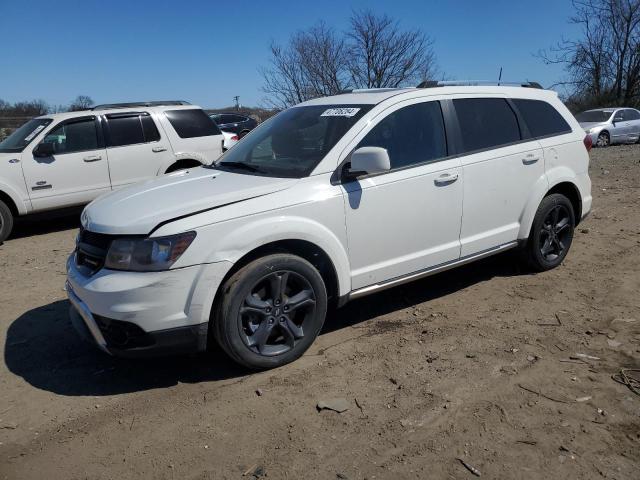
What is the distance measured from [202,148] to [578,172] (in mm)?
5690

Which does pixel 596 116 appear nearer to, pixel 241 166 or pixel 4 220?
pixel 241 166

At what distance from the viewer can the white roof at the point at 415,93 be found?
170 inches

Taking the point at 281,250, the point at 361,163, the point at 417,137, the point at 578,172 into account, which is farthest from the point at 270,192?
the point at 578,172

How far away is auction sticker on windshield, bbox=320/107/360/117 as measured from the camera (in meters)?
4.17

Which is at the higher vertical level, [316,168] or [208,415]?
[316,168]

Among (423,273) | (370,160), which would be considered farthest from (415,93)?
(423,273)

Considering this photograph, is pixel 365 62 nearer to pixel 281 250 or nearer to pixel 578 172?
pixel 578 172

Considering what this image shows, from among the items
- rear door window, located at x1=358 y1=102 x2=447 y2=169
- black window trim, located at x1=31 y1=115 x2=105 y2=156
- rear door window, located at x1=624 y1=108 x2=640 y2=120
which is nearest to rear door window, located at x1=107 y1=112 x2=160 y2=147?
black window trim, located at x1=31 y1=115 x2=105 y2=156

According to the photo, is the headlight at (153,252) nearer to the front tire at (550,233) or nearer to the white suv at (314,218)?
the white suv at (314,218)

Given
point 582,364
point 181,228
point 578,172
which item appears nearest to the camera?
point 181,228

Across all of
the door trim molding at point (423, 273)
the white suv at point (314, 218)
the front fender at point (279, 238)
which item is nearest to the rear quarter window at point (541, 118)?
the white suv at point (314, 218)

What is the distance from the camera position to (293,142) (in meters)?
4.31

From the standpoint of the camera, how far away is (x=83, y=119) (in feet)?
26.7

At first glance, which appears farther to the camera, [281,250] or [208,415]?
[281,250]
